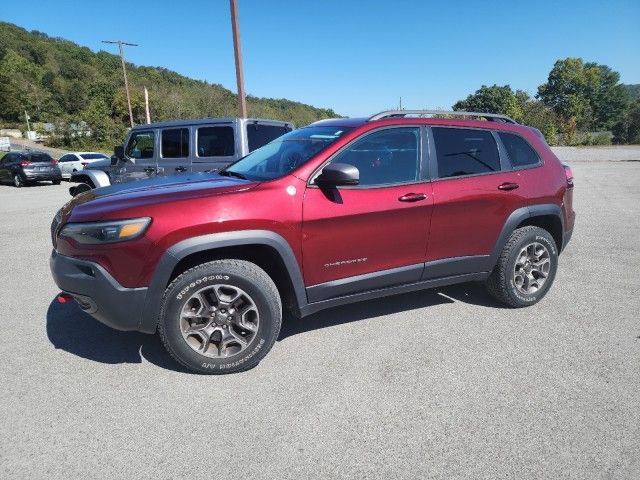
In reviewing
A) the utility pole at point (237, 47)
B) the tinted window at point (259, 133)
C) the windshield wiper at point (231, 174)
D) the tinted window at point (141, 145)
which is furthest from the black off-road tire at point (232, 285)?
the utility pole at point (237, 47)

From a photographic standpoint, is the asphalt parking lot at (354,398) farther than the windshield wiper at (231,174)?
No

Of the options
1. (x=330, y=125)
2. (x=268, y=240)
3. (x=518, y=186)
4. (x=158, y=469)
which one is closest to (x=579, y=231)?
(x=518, y=186)

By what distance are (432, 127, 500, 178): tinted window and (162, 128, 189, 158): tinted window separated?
5.10m

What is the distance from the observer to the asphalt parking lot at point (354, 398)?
2.08 m

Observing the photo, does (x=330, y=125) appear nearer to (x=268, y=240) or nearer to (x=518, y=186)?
(x=268, y=240)

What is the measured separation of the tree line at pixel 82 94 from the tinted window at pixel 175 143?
4884cm

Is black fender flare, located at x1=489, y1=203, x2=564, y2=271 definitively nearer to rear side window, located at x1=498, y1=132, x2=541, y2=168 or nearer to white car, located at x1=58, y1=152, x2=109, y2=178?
rear side window, located at x1=498, y1=132, x2=541, y2=168

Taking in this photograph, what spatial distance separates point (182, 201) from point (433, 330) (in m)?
2.23

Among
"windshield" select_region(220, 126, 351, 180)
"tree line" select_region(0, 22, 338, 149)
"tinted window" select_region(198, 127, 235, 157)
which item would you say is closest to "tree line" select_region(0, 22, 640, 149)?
"tree line" select_region(0, 22, 338, 149)

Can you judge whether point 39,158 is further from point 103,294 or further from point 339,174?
point 339,174

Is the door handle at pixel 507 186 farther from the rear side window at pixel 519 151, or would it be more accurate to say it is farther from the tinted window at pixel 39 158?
the tinted window at pixel 39 158

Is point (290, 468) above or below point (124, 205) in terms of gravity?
below

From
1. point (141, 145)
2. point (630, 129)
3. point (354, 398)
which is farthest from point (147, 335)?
point (630, 129)

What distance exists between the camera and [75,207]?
2854 mm
